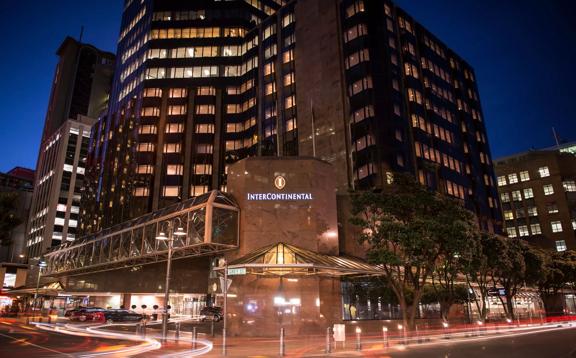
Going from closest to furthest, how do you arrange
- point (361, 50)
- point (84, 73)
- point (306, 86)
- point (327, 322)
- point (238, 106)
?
point (327, 322) → point (361, 50) → point (306, 86) → point (238, 106) → point (84, 73)

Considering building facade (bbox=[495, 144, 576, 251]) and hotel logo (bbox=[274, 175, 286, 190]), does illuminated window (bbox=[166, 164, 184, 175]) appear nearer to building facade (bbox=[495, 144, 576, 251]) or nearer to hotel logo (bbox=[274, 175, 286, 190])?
hotel logo (bbox=[274, 175, 286, 190])

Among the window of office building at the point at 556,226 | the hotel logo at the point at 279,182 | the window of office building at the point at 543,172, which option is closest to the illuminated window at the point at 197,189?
the hotel logo at the point at 279,182

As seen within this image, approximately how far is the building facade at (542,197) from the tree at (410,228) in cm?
8929

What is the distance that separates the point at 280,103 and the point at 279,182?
45535 mm

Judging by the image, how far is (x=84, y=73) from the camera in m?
178

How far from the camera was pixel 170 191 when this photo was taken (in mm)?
86062

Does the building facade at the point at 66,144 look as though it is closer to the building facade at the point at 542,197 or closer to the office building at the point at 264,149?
the office building at the point at 264,149

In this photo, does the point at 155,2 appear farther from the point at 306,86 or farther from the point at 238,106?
the point at 306,86

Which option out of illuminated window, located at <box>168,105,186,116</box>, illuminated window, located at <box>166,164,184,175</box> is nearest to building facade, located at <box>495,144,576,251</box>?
illuminated window, located at <box>166,164,184,175</box>

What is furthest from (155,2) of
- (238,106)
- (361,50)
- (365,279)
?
(365,279)

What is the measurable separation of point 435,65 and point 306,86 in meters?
28.8

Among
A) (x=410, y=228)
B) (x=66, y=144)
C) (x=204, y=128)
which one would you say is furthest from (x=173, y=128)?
(x=66, y=144)

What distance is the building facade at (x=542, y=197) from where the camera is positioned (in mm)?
108375

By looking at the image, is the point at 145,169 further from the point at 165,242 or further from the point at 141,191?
the point at 165,242
